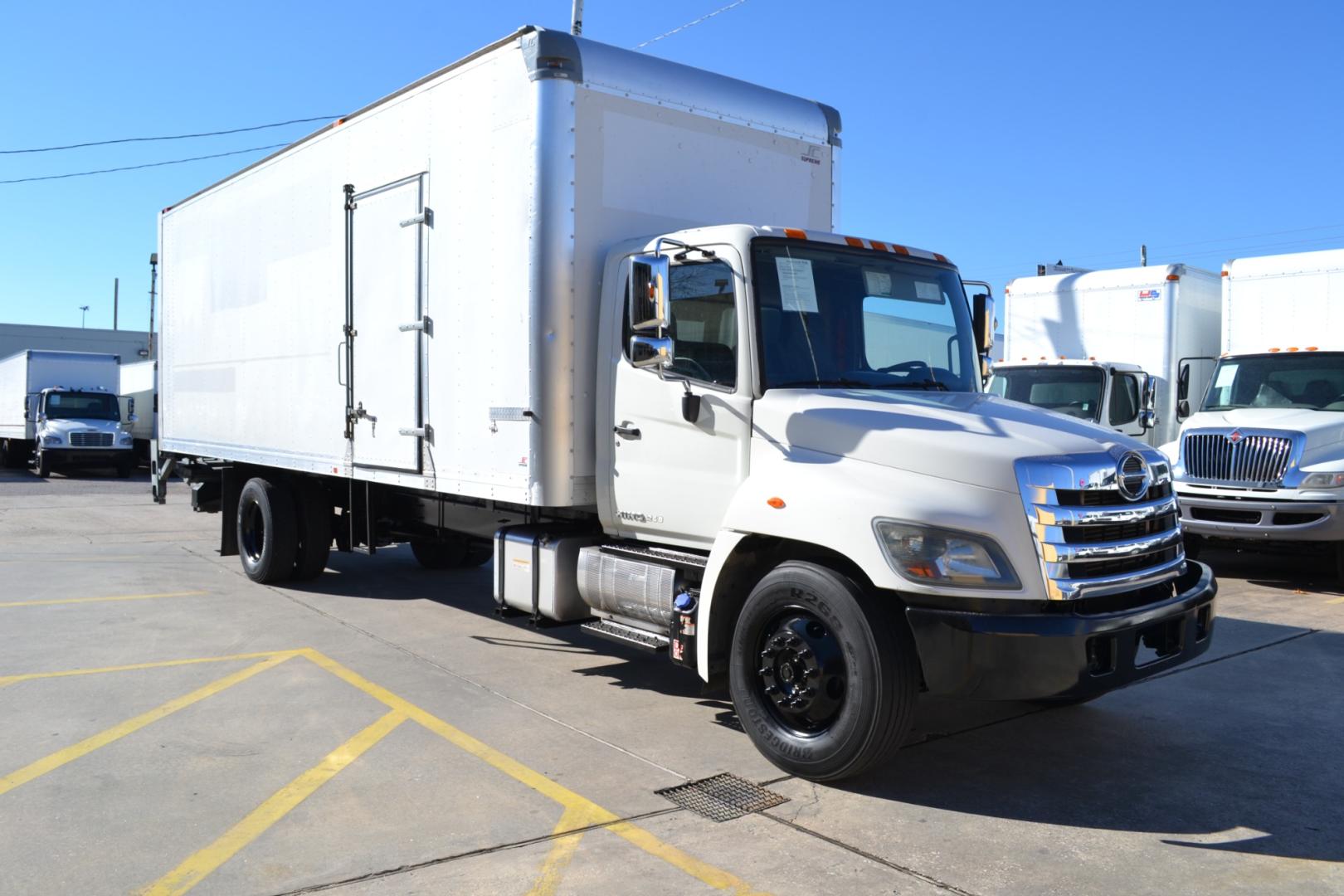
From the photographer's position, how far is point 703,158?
22.6ft

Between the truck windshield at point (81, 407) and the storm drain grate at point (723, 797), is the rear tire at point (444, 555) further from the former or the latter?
the truck windshield at point (81, 407)

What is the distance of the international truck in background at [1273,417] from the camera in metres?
10.5

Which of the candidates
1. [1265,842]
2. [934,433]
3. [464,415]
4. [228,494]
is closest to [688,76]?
[464,415]

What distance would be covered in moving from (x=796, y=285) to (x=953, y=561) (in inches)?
71.7

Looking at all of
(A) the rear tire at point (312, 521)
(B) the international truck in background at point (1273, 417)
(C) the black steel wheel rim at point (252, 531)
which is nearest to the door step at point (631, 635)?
(A) the rear tire at point (312, 521)

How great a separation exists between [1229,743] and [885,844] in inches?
99.2

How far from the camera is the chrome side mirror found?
5383 millimetres

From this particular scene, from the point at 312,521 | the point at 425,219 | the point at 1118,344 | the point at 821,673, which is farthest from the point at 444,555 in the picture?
the point at 1118,344

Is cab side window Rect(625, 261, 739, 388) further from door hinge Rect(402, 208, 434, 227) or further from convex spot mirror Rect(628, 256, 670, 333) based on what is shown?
door hinge Rect(402, 208, 434, 227)

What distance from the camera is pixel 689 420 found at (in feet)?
18.5

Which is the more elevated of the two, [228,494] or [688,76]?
[688,76]

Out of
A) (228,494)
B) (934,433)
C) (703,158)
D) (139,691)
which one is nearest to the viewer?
(934,433)

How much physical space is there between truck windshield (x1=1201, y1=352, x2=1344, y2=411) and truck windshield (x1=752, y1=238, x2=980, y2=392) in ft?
23.5

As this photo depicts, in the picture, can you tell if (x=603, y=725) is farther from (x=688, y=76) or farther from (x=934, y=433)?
(x=688, y=76)
